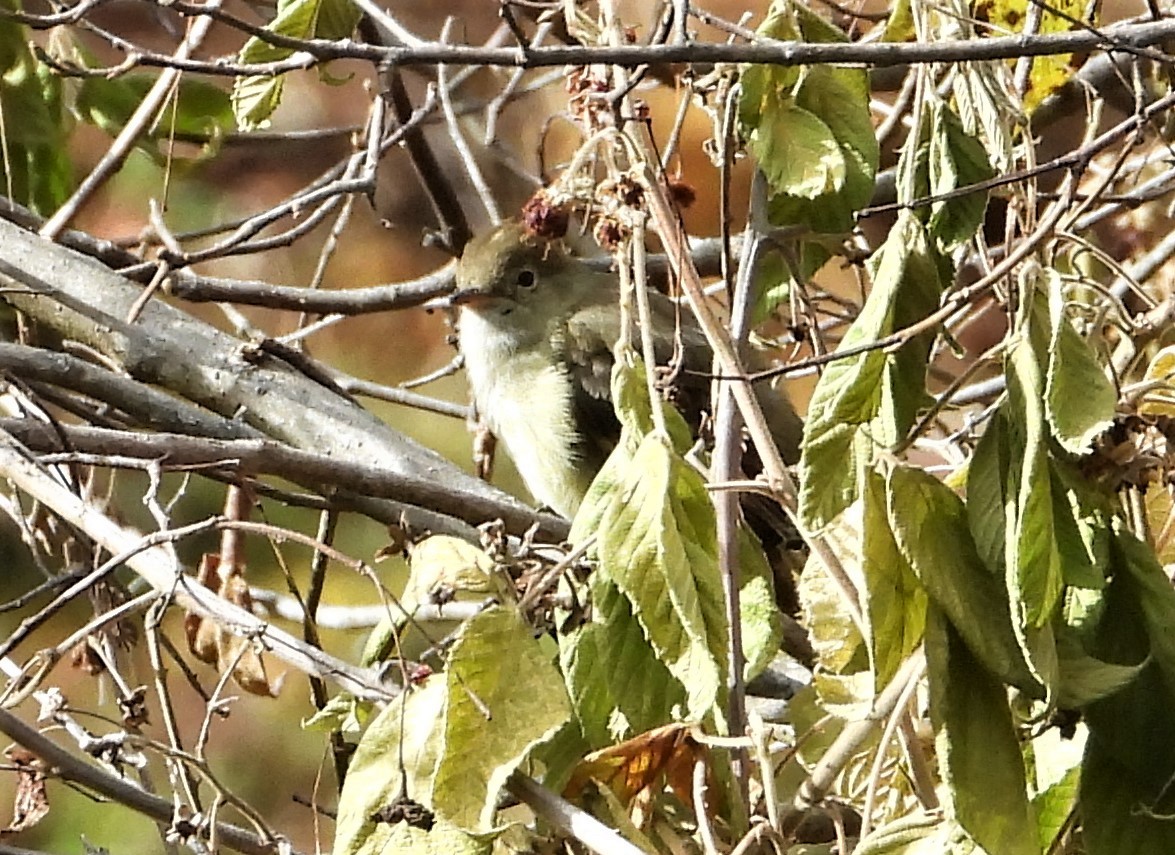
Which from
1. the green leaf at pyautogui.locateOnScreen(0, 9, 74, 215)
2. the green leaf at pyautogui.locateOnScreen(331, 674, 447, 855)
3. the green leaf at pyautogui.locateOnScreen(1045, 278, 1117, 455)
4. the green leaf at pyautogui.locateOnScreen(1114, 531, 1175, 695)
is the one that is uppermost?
the green leaf at pyautogui.locateOnScreen(0, 9, 74, 215)

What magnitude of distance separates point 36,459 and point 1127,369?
4.11 ft

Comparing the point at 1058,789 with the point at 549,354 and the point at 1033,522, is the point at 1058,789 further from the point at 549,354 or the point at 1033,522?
the point at 549,354

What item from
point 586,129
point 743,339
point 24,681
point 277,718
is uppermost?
point 586,129

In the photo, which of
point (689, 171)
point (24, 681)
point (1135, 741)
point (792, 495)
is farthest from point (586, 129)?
point (689, 171)

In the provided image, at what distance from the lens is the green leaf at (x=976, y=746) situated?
1.36 m

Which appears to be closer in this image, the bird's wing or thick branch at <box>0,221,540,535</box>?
thick branch at <box>0,221,540,535</box>

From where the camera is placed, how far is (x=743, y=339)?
1.94 m

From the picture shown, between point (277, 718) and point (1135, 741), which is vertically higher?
point (1135, 741)

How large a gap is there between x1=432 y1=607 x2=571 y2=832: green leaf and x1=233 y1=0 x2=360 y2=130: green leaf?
748 mm

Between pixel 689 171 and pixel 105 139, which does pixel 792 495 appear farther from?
pixel 105 139

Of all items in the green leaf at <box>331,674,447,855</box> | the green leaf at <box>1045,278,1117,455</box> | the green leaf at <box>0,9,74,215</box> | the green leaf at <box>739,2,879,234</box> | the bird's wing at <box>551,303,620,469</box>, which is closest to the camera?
the green leaf at <box>1045,278,1117,455</box>

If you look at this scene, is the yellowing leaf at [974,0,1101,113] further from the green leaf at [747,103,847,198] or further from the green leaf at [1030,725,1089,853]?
the green leaf at [1030,725,1089,853]

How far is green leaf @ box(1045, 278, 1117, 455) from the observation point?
4.29 ft

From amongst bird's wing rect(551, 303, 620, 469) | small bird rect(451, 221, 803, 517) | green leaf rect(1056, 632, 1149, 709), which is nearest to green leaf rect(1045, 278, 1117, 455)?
green leaf rect(1056, 632, 1149, 709)
